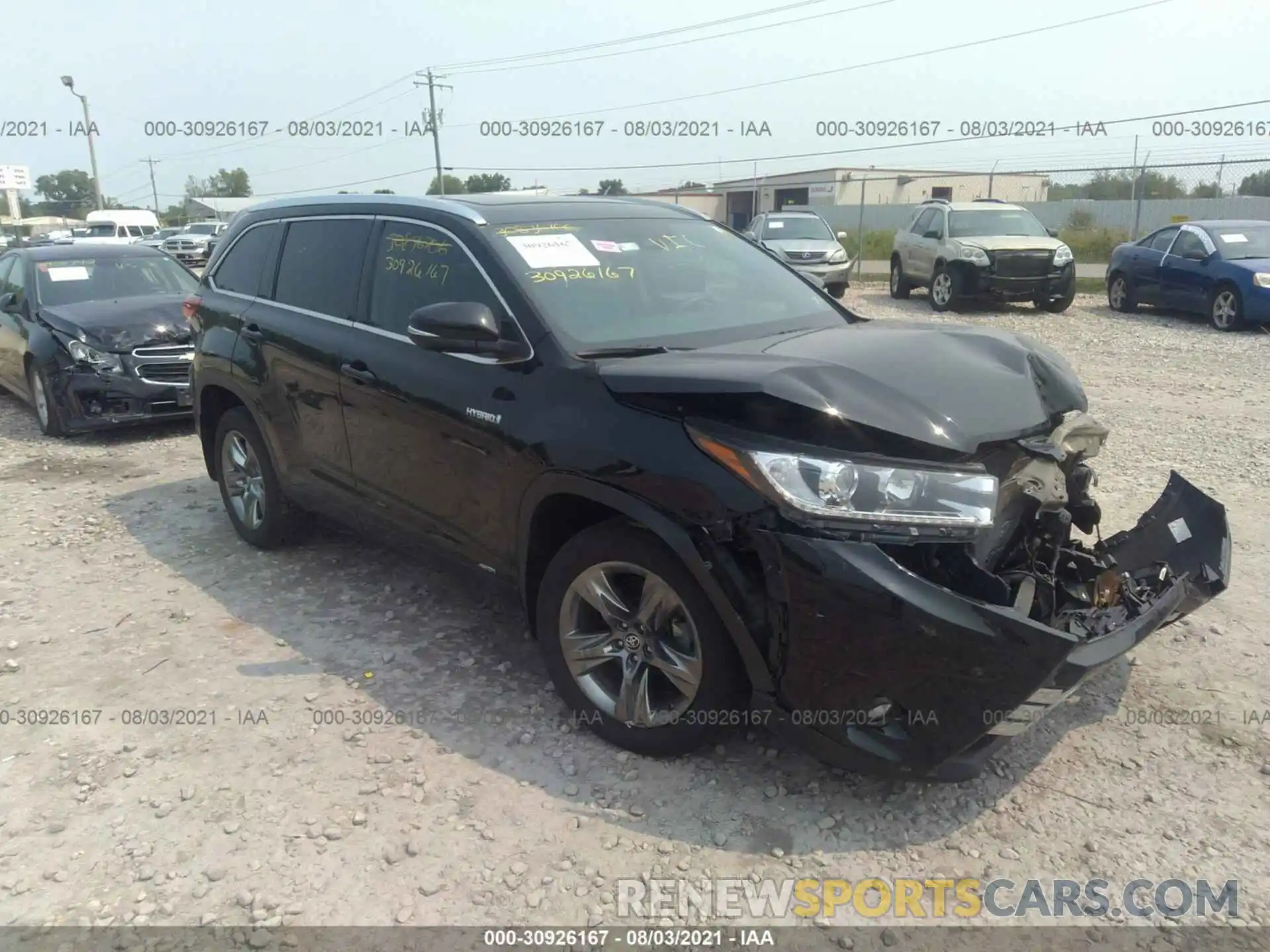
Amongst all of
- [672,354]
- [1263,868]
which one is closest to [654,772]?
[672,354]

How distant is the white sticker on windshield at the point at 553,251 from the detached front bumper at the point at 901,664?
1588 mm

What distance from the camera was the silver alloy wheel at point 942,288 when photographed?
585 inches

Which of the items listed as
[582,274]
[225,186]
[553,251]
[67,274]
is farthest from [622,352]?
[225,186]

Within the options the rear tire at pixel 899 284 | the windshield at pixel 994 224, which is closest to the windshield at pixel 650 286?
the windshield at pixel 994 224

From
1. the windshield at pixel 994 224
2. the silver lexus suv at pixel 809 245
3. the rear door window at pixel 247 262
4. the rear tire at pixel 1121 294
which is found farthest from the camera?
the silver lexus suv at pixel 809 245

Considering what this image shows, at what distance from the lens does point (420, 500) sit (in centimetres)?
395

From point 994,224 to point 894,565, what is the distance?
14.3 m

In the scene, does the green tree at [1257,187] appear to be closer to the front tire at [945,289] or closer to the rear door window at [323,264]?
the front tire at [945,289]

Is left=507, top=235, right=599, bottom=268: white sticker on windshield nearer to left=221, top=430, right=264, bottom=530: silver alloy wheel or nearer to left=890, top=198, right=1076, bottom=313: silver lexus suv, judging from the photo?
left=221, top=430, right=264, bottom=530: silver alloy wheel

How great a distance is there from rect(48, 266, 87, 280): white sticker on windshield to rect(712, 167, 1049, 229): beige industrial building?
29.4 meters

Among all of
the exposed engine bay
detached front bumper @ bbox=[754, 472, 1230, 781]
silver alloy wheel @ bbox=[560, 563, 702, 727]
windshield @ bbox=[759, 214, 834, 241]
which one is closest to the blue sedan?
windshield @ bbox=[759, 214, 834, 241]

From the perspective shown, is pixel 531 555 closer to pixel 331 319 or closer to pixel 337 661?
pixel 337 661

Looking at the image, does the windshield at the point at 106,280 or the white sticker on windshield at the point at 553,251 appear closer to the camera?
the white sticker on windshield at the point at 553,251

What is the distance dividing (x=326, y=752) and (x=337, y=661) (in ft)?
2.37
